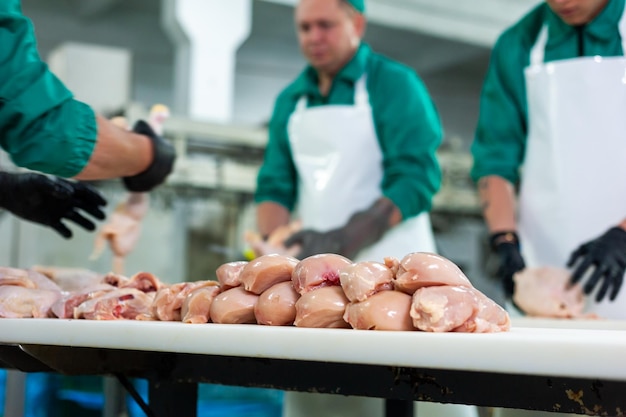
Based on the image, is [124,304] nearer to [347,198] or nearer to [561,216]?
[561,216]

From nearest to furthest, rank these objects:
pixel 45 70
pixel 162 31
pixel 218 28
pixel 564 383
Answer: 1. pixel 564 383
2. pixel 45 70
3. pixel 218 28
4. pixel 162 31

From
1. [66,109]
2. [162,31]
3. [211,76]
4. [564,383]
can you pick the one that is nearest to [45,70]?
[66,109]

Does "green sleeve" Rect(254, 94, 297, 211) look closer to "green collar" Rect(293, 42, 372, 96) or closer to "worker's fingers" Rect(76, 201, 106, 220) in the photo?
"green collar" Rect(293, 42, 372, 96)

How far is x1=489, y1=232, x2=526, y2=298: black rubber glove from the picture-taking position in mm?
2318

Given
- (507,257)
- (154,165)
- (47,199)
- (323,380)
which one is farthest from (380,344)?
(507,257)

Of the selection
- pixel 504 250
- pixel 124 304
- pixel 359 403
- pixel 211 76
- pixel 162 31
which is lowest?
pixel 359 403

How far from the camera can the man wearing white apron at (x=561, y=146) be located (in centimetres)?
219

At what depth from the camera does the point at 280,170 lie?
3111mm

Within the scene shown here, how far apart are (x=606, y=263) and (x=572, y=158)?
379 millimetres

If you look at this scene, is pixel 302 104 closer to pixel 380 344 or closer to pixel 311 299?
pixel 311 299

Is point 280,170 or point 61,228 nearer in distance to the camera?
point 61,228

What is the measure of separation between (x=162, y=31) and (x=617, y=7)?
865 centimetres

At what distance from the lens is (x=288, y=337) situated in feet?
3.37

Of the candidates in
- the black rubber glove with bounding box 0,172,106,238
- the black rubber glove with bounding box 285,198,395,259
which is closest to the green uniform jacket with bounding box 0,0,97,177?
the black rubber glove with bounding box 0,172,106,238
